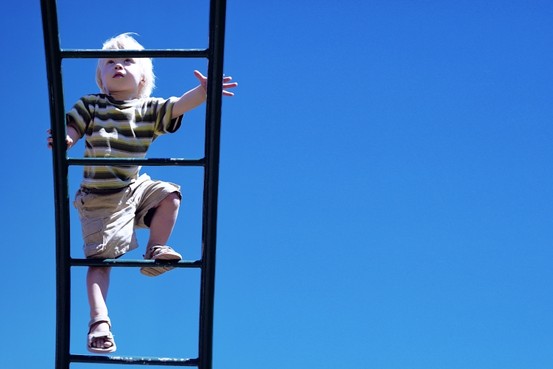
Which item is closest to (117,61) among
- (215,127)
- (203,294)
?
(215,127)

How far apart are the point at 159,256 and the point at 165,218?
1.21ft

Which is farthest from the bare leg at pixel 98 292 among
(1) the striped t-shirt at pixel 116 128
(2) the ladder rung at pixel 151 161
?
(2) the ladder rung at pixel 151 161

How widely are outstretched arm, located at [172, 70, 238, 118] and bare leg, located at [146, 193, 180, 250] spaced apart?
417mm

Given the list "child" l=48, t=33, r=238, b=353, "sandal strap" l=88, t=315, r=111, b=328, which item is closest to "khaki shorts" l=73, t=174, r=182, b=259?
"child" l=48, t=33, r=238, b=353

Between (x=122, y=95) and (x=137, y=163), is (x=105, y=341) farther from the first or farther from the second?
(x=122, y=95)

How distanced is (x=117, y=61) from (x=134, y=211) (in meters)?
0.74

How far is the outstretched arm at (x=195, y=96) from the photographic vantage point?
173 inches

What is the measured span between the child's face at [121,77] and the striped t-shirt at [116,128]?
75 mm

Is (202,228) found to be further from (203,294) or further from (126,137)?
(126,137)

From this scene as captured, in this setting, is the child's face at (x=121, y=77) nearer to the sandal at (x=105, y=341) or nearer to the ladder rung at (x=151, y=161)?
the ladder rung at (x=151, y=161)

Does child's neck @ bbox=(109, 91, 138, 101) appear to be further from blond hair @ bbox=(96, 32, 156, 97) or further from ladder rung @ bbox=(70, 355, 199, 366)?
ladder rung @ bbox=(70, 355, 199, 366)

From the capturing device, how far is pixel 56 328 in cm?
418

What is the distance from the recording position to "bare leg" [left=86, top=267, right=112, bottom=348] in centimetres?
429

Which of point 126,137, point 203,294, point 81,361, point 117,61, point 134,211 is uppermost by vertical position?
point 117,61
